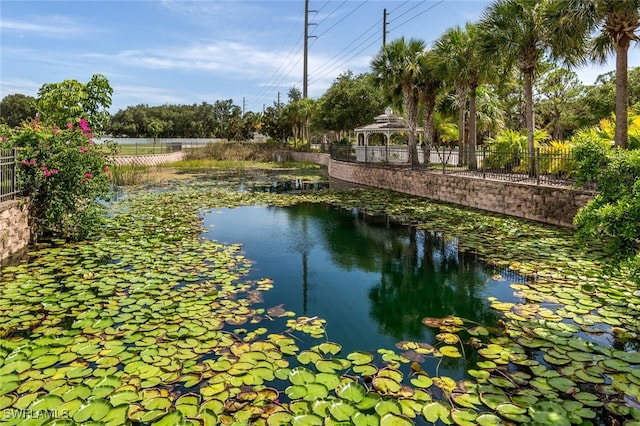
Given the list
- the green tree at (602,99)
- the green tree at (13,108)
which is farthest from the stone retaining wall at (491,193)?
the green tree at (13,108)

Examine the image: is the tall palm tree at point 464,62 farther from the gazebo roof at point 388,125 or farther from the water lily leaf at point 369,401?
the water lily leaf at point 369,401

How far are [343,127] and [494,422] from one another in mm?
33026

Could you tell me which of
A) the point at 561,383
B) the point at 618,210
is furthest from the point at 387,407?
the point at 618,210

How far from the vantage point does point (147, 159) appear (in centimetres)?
3300

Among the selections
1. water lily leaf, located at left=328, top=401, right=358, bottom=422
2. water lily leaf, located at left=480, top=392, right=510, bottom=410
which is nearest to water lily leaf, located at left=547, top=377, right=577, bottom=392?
water lily leaf, located at left=480, top=392, right=510, bottom=410

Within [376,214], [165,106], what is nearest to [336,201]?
[376,214]

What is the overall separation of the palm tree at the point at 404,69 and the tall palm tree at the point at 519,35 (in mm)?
5914

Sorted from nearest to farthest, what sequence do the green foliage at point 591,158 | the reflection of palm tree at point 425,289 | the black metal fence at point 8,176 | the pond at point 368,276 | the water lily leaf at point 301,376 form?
the water lily leaf at point 301,376, the green foliage at point 591,158, the pond at point 368,276, the reflection of palm tree at point 425,289, the black metal fence at point 8,176

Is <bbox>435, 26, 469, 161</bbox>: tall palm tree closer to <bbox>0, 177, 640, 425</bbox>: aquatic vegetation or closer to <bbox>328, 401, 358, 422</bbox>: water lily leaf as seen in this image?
<bbox>0, 177, 640, 425</bbox>: aquatic vegetation

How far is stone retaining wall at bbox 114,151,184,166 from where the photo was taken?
3000cm

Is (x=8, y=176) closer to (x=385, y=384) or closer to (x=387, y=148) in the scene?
(x=385, y=384)

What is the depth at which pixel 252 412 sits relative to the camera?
126 inches

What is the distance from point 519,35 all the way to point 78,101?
13.3 meters

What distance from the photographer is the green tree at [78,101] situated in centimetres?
1056
